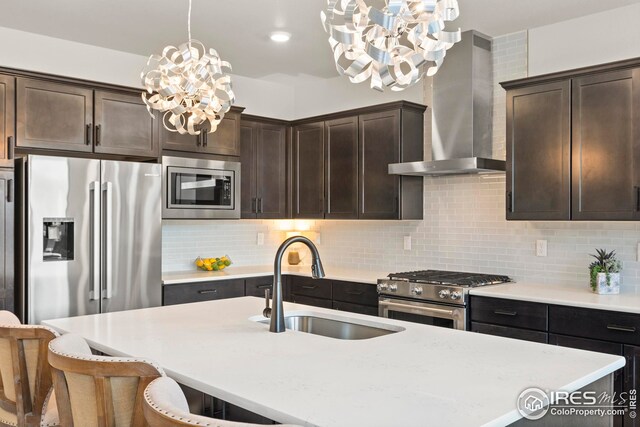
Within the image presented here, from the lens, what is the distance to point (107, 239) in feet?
13.6

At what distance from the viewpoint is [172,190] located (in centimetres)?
473

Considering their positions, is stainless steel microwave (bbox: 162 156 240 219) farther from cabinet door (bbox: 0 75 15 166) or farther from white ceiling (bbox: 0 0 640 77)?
cabinet door (bbox: 0 75 15 166)

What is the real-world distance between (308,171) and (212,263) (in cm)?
125

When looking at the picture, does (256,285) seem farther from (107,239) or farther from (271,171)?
(107,239)

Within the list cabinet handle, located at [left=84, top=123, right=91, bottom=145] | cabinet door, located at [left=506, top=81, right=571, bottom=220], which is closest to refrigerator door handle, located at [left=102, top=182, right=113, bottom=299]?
cabinet handle, located at [left=84, top=123, right=91, bottom=145]

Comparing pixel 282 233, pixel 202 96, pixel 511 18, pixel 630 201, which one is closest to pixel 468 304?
pixel 630 201

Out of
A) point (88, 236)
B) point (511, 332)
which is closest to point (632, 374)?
point (511, 332)

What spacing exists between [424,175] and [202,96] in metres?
2.57

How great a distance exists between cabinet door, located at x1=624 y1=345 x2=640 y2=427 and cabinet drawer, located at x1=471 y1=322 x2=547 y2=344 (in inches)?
18.2

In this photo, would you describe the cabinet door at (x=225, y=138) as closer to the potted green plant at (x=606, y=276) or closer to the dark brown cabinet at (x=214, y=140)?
the dark brown cabinet at (x=214, y=140)

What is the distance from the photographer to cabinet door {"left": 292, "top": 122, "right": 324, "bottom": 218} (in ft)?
18.1

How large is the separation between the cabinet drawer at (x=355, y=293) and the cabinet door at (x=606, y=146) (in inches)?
63.8

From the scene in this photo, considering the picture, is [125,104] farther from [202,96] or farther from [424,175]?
[424,175]

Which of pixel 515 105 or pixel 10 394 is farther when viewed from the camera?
pixel 515 105
